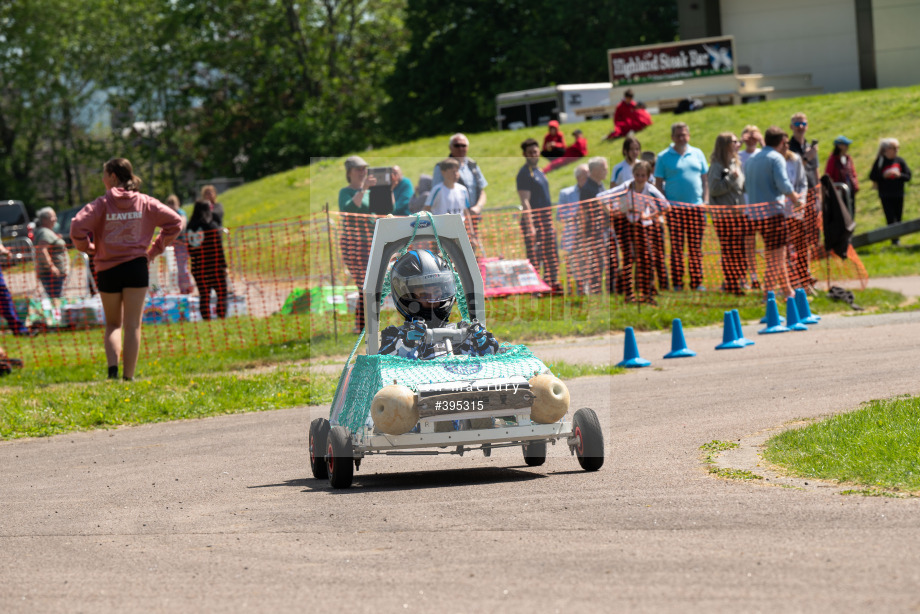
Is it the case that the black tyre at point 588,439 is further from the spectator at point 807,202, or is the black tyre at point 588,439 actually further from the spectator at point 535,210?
the spectator at point 807,202

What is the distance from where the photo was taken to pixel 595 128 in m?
38.0

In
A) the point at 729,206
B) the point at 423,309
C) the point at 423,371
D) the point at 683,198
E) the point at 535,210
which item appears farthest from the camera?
the point at 683,198

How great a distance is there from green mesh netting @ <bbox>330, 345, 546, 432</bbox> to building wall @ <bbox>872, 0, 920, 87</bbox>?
36.0 meters

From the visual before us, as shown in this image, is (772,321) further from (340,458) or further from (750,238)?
(340,458)

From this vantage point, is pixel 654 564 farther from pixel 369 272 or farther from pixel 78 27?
pixel 78 27

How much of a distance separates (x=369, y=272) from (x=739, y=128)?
85.6 ft

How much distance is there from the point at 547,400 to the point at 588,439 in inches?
15.1

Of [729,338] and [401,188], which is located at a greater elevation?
[401,188]

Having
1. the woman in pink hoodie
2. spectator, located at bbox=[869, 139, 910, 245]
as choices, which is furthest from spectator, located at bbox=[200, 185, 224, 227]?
spectator, located at bbox=[869, 139, 910, 245]

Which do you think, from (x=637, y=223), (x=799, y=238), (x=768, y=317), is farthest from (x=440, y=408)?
(x=799, y=238)

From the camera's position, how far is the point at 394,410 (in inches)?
286

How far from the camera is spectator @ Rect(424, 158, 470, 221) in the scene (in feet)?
47.4

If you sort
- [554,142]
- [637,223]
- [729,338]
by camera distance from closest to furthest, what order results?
[729,338], [637,223], [554,142]

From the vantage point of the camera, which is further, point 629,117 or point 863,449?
point 629,117
